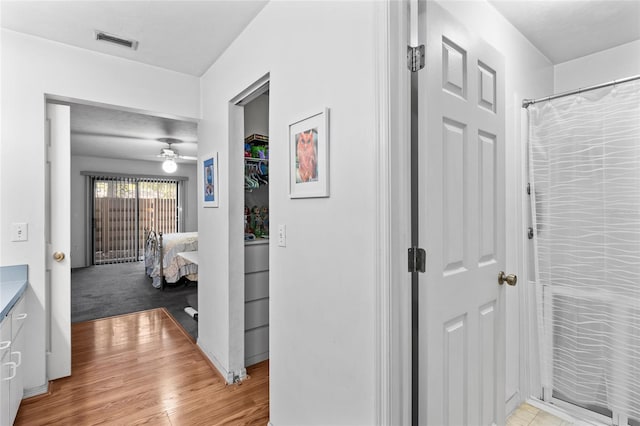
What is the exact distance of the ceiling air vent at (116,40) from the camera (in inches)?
86.9

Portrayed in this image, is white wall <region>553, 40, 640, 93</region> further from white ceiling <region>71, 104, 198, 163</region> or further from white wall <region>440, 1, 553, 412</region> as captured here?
white ceiling <region>71, 104, 198, 163</region>

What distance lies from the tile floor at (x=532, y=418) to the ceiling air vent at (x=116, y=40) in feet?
11.6

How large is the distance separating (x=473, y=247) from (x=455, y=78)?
2.28 ft

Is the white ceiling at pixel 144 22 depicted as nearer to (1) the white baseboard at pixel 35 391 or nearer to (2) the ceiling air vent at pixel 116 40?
(2) the ceiling air vent at pixel 116 40

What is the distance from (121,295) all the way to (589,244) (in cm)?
540

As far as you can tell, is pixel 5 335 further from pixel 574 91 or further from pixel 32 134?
pixel 574 91

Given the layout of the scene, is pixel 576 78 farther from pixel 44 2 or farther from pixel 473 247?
pixel 44 2

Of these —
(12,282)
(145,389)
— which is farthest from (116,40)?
(145,389)

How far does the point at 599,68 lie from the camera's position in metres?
2.30

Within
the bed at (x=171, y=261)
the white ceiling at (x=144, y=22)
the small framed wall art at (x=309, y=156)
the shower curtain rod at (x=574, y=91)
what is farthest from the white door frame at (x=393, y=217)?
the bed at (x=171, y=261)

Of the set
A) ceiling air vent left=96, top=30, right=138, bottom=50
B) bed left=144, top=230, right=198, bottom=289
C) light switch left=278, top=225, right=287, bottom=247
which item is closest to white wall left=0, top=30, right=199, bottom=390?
ceiling air vent left=96, top=30, right=138, bottom=50

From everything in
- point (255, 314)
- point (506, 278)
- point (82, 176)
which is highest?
point (82, 176)

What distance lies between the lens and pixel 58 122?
243cm

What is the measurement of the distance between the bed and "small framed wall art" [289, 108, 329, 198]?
370 cm
